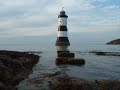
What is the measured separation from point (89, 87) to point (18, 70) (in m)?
11.1

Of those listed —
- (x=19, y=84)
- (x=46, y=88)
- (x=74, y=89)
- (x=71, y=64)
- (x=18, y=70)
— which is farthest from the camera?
(x=71, y=64)

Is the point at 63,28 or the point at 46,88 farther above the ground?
the point at 63,28

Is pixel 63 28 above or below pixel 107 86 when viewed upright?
above

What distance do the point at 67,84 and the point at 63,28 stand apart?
214 feet

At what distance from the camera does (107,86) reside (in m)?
16.7

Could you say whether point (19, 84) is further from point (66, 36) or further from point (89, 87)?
point (66, 36)

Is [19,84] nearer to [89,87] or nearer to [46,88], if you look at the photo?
[46,88]

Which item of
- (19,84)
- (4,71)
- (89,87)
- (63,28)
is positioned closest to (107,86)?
(89,87)

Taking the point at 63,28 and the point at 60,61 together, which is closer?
the point at 60,61

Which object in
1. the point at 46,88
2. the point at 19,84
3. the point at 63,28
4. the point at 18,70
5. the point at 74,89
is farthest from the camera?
the point at 63,28

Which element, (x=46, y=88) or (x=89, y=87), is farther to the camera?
(x=46, y=88)

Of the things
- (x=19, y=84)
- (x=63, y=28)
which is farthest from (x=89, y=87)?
(x=63, y=28)

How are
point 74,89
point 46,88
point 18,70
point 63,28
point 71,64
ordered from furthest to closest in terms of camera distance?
1. point 63,28
2. point 71,64
3. point 18,70
4. point 46,88
5. point 74,89

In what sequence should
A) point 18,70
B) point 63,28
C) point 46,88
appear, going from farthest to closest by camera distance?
point 63,28
point 18,70
point 46,88
